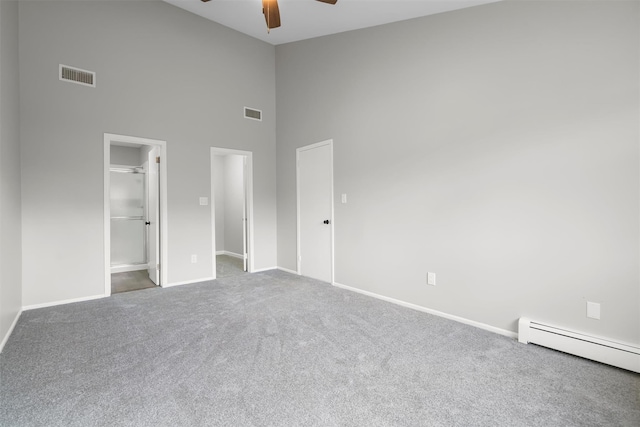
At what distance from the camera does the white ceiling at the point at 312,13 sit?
3.10 metres

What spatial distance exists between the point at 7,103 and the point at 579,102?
4.73m

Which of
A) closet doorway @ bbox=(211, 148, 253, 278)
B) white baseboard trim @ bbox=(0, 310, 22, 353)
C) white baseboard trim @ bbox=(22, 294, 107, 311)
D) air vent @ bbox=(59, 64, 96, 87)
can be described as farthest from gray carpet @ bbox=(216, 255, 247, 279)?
air vent @ bbox=(59, 64, 96, 87)

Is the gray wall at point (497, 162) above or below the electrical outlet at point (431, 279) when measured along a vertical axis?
above

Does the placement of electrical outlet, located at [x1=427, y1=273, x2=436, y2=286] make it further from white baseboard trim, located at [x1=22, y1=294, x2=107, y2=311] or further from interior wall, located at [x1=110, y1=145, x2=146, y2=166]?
interior wall, located at [x1=110, y1=145, x2=146, y2=166]

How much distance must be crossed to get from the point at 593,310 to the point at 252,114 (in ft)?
15.9

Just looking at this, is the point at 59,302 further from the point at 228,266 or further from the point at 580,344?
the point at 580,344

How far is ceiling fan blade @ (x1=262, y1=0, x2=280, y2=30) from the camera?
8.20ft

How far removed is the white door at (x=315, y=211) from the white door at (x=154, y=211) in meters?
2.04

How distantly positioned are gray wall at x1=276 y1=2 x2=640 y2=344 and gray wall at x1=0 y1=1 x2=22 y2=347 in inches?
131

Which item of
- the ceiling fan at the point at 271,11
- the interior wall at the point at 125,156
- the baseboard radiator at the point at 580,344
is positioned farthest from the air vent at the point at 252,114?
the baseboard radiator at the point at 580,344

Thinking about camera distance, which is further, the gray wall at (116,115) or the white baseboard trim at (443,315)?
the gray wall at (116,115)

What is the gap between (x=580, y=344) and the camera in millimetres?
2246

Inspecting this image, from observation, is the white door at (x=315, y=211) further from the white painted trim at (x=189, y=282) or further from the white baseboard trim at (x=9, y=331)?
the white baseboard trim at (x=9, y=331)

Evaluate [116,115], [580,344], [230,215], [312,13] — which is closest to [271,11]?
[312,13]
